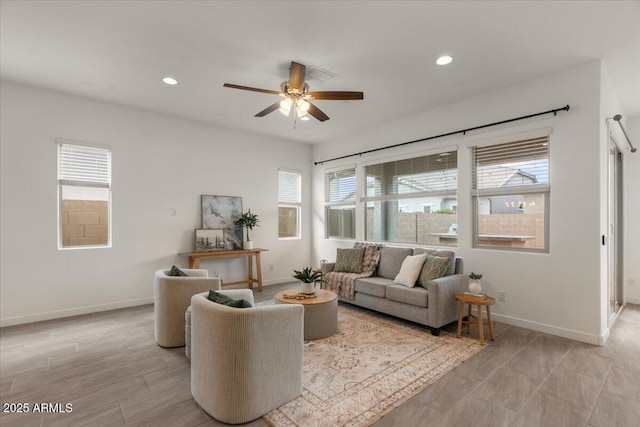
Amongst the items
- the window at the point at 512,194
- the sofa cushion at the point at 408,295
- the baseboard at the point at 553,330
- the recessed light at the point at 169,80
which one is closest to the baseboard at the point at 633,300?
the baseboard at the point at 553,330

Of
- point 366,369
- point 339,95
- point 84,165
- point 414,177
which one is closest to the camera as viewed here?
point 366,369

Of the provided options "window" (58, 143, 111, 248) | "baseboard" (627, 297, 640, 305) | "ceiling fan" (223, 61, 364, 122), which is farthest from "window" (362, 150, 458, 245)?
"window" (58, 143, 111, 248)

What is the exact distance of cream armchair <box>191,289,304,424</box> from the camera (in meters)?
1.92

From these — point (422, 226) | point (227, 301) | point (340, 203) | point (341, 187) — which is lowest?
point (227, 301)

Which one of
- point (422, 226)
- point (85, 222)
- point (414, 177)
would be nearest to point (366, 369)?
point (422, 226)

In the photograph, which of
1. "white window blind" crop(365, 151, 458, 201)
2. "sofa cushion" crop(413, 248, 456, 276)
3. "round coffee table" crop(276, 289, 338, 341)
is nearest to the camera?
"round coffee table" crop(276, 289, 338, 341)

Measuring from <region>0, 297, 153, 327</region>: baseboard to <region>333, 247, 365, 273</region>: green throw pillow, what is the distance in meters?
3.01

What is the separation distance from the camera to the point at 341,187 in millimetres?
6301

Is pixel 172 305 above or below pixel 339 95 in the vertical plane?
below

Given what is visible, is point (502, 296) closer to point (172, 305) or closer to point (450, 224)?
point (450, 224)

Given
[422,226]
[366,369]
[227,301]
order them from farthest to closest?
[422,226]
[366,369]
[227,301]

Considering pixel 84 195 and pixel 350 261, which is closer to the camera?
pixel 84 195

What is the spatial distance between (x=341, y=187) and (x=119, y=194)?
3.83 m

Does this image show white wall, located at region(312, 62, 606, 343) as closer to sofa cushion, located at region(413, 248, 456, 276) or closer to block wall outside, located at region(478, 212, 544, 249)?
block wall outside, located at region(478, 212, 544, 249)
